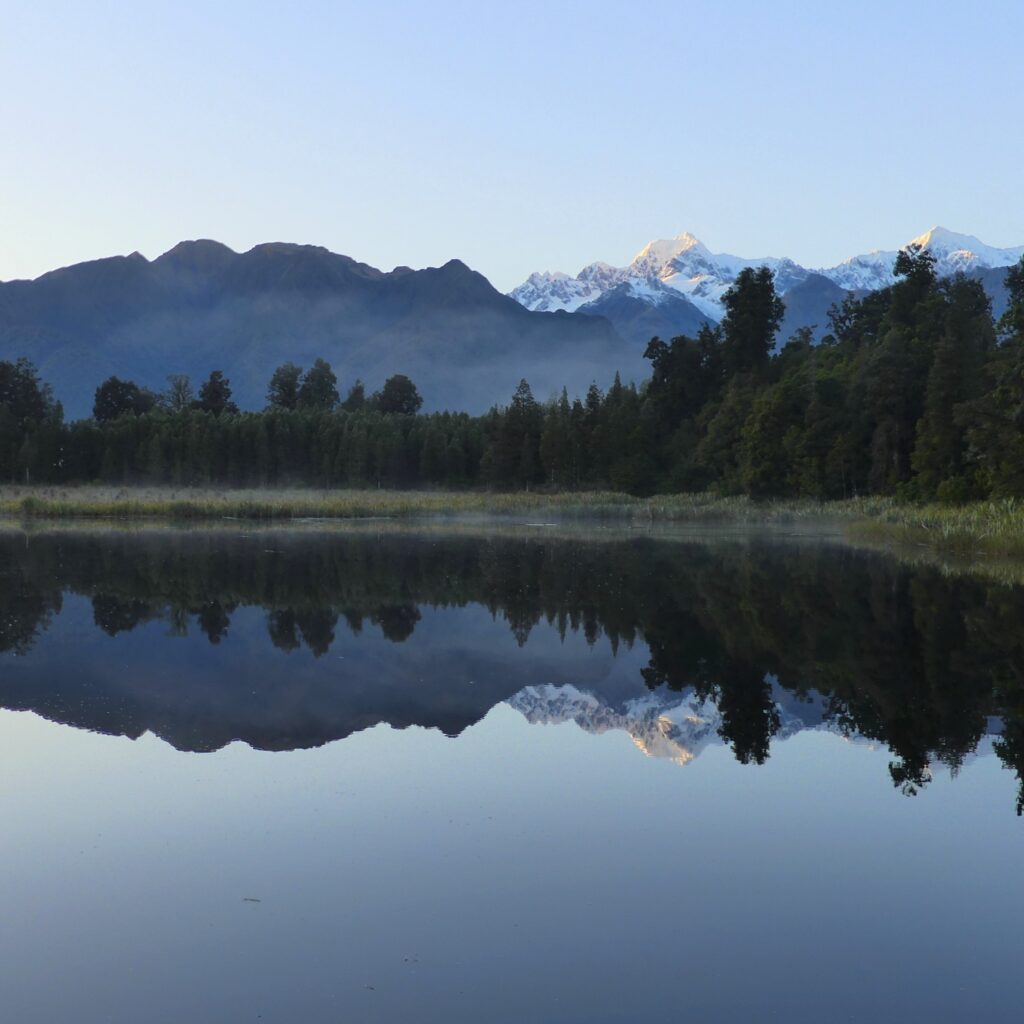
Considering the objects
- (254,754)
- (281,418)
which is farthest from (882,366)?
(281,418)

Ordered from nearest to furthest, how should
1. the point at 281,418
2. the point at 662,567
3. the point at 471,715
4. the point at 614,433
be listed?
the point at 471,715 → the point at 662,567 → the point at 614,433 → the point at 281,418

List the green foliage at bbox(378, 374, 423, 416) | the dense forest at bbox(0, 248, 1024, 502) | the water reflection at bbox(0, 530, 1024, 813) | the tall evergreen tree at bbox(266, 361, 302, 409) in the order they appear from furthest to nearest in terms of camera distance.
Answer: the tall evergreen tree at bbox(266, 361, 302, 409)
the green foliage at bbox(378, 374, 423, 416)
the dense forest at bbox(0, 248, 1024, 502)
the water reflection at bbox(0, 530, 1024, 813)

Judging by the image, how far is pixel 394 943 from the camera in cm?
675

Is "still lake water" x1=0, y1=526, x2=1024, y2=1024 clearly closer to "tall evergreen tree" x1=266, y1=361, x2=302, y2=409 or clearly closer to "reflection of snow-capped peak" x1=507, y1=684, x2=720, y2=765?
"reflection of snow-capped peak" x1=507, y1=684, x2=720, y2=765

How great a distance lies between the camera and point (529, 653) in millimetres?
18672

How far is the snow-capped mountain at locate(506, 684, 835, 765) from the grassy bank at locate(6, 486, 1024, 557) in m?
26.6

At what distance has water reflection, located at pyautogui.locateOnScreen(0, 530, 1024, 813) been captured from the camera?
43.3 ft

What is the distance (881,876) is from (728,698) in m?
6.40

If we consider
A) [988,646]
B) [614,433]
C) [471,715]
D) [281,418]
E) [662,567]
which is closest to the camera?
[471,715]

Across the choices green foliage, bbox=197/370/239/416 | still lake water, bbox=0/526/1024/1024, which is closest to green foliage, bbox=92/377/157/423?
green foliage, bbox=197/370/239/416

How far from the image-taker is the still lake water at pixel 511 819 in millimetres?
6297

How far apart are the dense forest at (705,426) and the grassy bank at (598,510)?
305 centimetres

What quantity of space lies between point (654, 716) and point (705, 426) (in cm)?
8796

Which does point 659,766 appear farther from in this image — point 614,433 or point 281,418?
point 281,418
